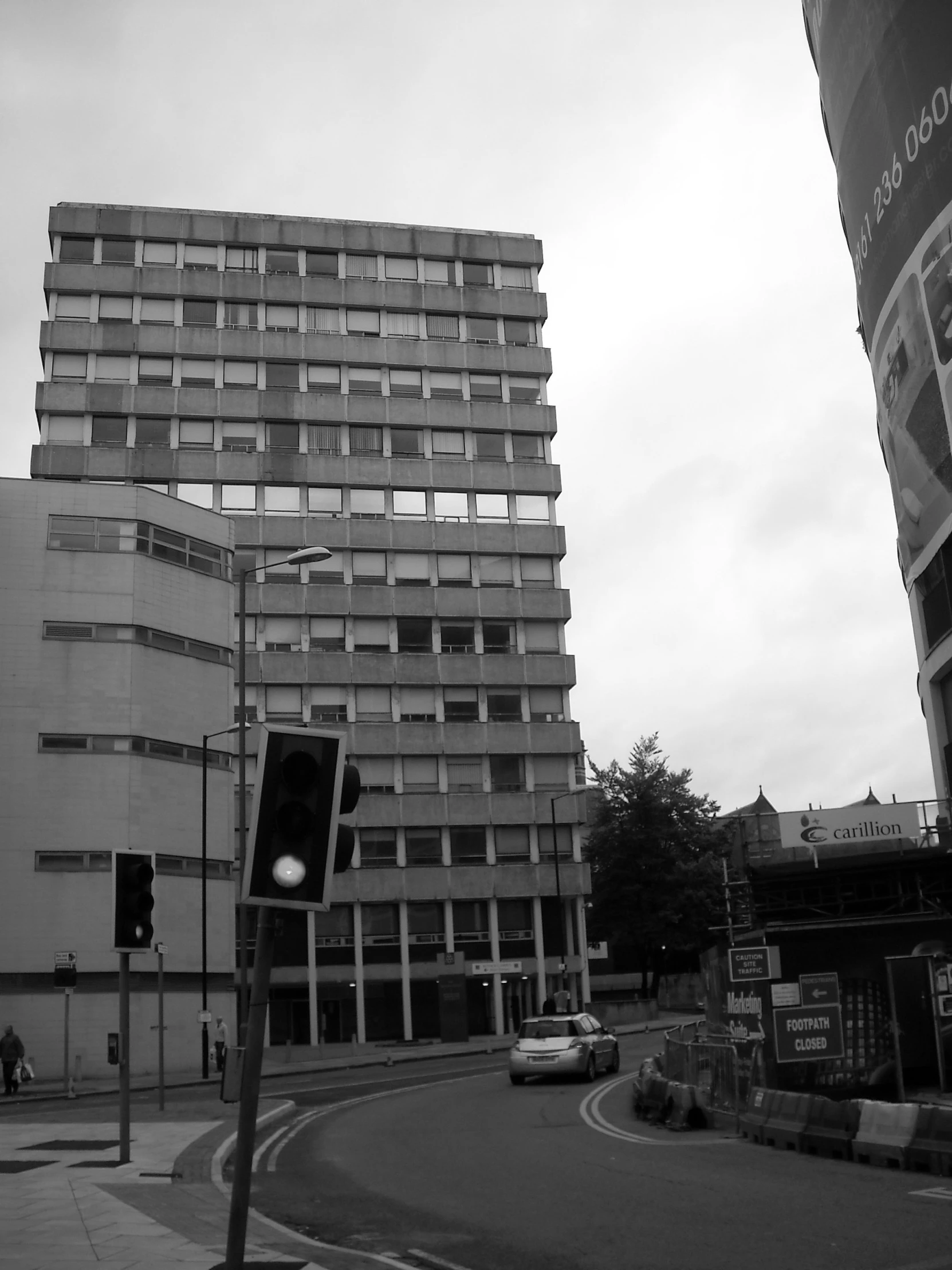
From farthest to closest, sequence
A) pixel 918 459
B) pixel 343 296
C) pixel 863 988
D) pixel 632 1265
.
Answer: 1. pixel 343 296
2. pixel 918 459
3. pixel 863 988
4. pixel 632 1265

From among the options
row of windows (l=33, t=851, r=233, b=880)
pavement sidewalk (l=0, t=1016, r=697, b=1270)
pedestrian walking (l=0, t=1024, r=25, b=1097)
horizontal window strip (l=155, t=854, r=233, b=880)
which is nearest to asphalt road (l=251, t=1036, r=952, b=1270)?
pavement sidewalk (l=0, t=1016, r=697, b=1270)

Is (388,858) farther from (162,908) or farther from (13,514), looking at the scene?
(13,514)

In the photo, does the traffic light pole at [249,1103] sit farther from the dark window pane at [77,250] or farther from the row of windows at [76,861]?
the dark window pane at [77,250]

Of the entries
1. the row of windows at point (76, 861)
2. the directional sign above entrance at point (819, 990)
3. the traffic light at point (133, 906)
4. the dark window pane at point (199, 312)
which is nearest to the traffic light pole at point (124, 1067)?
the traffic light at point (133, 906)

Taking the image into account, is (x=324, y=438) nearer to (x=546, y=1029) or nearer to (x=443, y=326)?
(x=443, y=326)

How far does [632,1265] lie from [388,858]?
56.3m

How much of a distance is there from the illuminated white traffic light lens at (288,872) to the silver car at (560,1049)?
22683mm

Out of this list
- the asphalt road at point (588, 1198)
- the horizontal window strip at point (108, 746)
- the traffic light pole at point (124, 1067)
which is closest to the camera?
the asphalt road at point (588, 1198)

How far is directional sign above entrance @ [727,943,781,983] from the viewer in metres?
18.4

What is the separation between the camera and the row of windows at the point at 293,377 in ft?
219

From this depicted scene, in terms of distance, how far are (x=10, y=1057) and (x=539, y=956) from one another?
3707 centimetres

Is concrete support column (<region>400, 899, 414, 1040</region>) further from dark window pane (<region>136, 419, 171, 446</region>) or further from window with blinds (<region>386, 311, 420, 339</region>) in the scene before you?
window with blinds (<region>386, 311, 420, 339</region>)

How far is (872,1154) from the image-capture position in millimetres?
14094

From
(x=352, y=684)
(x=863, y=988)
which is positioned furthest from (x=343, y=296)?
(x=863, y=988)
